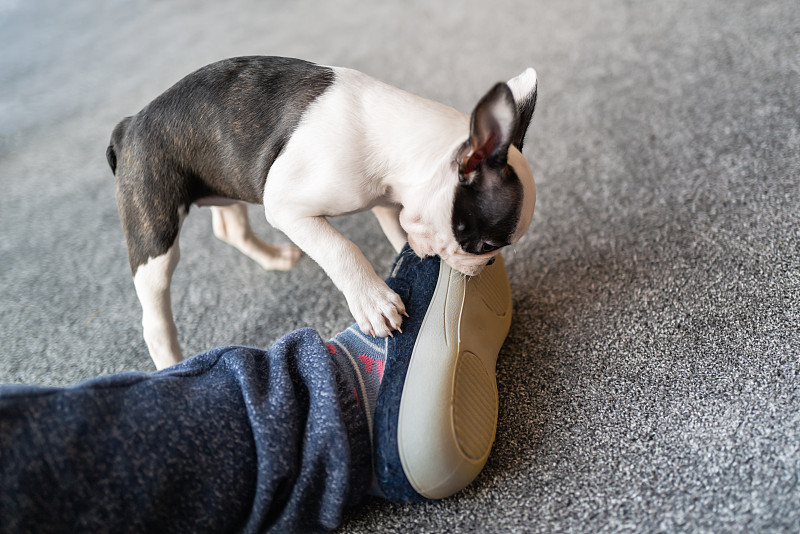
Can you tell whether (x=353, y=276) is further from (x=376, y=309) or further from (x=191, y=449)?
(x=191, y=449)

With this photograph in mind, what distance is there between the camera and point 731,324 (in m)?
1.26

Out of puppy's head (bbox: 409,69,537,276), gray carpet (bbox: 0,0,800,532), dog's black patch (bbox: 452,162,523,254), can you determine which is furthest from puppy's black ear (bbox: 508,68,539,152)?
gray carpet (bbox: 0,0,800,532)

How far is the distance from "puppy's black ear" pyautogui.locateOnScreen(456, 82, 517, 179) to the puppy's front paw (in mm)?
280

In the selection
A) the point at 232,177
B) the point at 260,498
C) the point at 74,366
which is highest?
the point at 232,177

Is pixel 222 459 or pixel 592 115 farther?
pixel 592 115

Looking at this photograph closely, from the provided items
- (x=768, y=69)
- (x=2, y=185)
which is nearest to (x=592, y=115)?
(x=768, y=69)

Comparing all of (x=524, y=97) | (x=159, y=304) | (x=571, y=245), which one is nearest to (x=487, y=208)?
(x=524, y=97)

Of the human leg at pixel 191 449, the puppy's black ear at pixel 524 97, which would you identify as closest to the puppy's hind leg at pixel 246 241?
the human leg at pixel 191 449

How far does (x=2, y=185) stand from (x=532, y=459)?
2.10 meters

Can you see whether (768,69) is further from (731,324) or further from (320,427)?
(320,427)

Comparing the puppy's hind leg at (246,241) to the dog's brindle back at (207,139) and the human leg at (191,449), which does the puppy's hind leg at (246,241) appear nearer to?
the dog's brindle back at (207,139)

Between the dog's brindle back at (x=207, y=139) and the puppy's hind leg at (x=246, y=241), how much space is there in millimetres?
295

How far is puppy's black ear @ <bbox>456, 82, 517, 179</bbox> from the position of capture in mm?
949

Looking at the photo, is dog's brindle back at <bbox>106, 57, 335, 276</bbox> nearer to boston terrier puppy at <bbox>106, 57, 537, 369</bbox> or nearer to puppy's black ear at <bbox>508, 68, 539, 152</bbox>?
boston terrier puppy at <bbox>106, 57, 537, 369</bbox>
